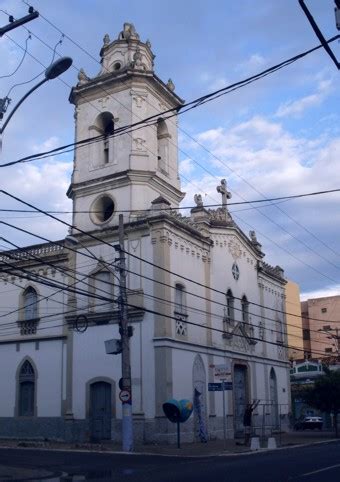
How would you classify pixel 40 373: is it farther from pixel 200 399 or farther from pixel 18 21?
pixel 18 21

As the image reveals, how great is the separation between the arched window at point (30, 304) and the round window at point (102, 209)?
17.6ft

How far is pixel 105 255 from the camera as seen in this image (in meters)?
33.6

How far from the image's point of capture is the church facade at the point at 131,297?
3127 cm

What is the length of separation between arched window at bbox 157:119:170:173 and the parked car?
83.9 feet

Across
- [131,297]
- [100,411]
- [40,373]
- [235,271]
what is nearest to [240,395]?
[235,271]

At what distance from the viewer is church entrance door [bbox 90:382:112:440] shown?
31.6 m

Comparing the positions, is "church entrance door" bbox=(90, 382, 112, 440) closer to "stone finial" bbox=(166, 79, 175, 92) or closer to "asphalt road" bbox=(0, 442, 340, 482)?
"asphalt road" bbox=(0, 442, 340, 482)

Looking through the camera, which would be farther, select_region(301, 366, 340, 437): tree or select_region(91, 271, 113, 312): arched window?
select_region(301, 366, 340, 437): tree

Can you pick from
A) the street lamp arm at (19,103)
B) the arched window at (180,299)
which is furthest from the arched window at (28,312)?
the street lamp arm at (19,103)

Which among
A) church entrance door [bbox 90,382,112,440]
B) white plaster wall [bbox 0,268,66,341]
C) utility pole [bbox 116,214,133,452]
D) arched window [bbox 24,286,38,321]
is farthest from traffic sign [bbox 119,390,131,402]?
arched window [bbox 24,286,38,321]

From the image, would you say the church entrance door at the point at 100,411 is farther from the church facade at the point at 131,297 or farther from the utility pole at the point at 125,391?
the utility pole at the point at 125,391

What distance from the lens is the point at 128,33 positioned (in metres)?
37.5

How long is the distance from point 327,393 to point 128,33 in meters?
23.8

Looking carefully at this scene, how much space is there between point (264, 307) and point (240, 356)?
5.33 m
